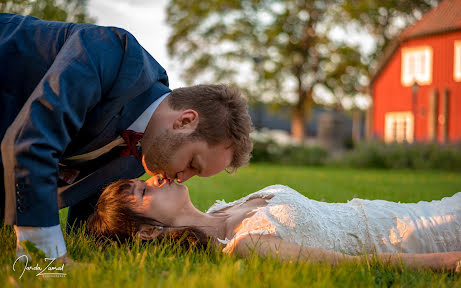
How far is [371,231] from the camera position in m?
3.34

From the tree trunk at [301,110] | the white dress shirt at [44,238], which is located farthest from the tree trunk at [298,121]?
the white dress shirt at [44,238]

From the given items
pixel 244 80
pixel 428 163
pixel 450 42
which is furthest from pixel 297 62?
pixel 428 163

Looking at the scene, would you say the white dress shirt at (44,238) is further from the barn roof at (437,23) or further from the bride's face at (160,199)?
the barn roof at (437,23)

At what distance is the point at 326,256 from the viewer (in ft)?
8.95

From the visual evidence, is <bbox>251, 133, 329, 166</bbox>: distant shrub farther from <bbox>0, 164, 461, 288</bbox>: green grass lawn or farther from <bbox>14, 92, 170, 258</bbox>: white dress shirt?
<bbox>14, 92, 170, 258</bbox>: white dress shirt

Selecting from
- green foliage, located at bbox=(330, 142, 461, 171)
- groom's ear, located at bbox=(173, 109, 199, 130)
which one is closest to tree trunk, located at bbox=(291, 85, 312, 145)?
green foliage, located at bbox=(330, 142, 461, 171)

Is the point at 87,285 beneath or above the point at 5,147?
beneath

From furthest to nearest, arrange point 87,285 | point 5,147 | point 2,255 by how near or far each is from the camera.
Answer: point 2,255 → point 5,147 → point 87,285

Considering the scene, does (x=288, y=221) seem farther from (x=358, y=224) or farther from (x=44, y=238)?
(x=44, y=238)

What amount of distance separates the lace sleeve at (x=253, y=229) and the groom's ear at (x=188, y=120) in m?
0.76

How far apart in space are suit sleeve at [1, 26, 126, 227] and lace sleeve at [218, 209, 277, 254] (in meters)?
1.09

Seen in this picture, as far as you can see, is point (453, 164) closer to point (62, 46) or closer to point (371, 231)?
point (371, 231)

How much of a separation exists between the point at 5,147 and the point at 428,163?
16.3 meters

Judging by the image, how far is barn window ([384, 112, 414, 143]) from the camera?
24.8 m
